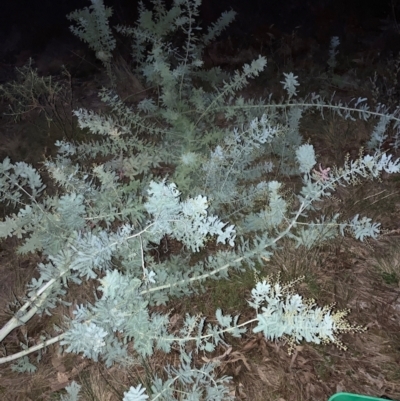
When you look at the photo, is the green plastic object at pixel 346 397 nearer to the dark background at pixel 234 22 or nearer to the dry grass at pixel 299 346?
the dry grass at pixel 299 346

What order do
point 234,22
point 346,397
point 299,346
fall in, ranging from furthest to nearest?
1. point 234,22
2. point 299,346
3. point 346,397

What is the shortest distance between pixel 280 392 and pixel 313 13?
16.4ft

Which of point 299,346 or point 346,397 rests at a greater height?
point 346,397

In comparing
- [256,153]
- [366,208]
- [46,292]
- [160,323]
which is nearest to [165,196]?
[160,323]

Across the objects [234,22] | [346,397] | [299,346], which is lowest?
[234,22]

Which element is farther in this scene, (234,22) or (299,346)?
(234,22)

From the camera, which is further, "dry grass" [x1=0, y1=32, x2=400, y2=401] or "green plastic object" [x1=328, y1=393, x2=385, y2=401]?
"dry grass" [x1=0, y1=32, x2=400, y2=401]

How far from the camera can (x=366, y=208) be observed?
2.58 meters

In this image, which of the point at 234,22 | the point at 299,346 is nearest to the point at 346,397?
the point at 299,346

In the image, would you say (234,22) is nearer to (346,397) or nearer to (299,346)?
(299,346)

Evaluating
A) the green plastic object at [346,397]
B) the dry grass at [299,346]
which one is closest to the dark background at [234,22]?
the dry grass at [299,346]

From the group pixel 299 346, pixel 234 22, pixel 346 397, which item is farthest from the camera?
pixel 234 22

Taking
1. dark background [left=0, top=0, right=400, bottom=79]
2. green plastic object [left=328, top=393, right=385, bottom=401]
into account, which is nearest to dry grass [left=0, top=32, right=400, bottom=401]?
green plastic object [left=328, top=393, right=385, bottom=401]

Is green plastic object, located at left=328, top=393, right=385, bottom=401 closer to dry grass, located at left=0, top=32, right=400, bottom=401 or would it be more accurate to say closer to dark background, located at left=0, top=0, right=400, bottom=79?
dry grass, located at left=0, top=32, right=400, bottom=401
